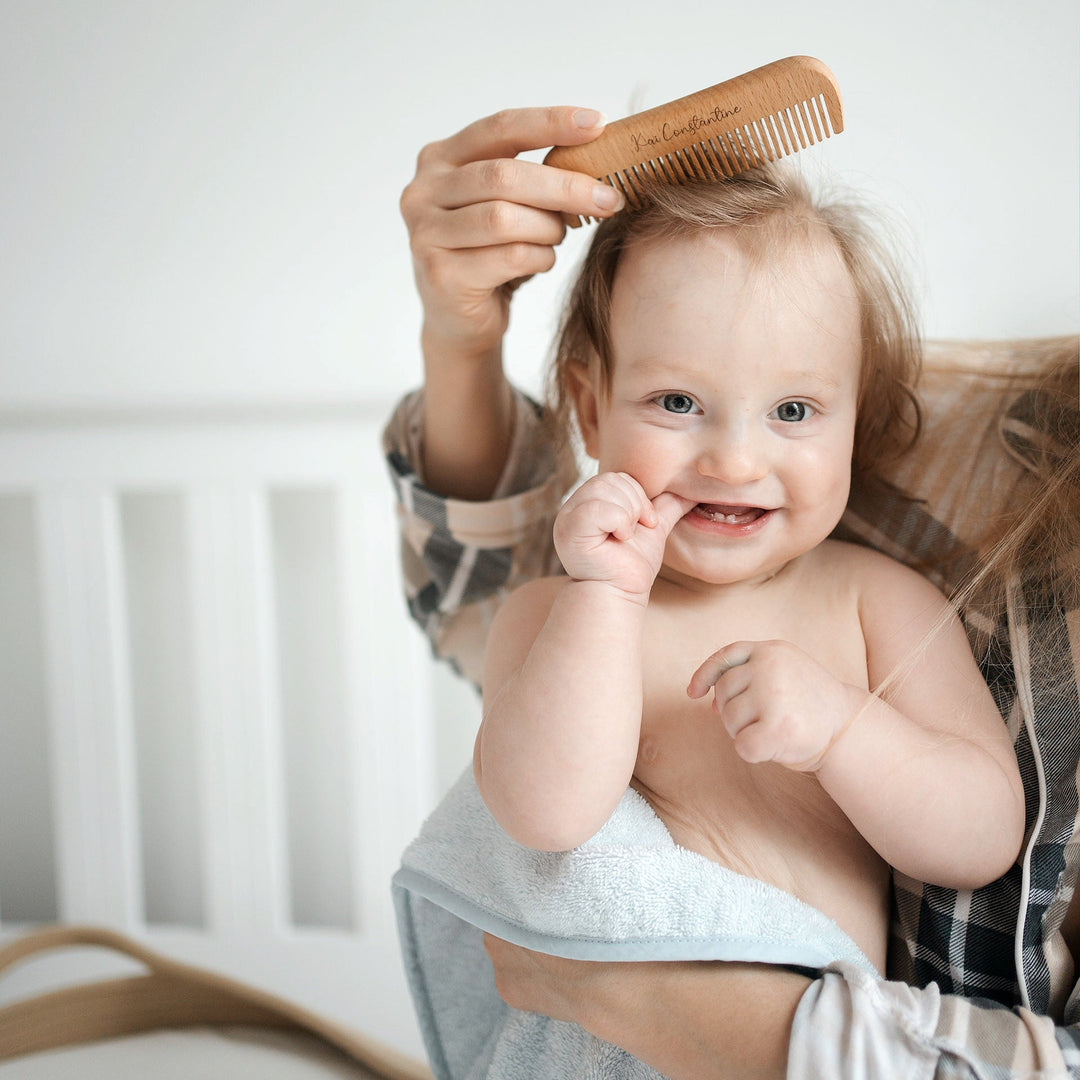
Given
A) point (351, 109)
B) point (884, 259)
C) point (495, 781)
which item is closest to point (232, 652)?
point (351, 109)

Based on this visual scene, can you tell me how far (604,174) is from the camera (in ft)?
2.09

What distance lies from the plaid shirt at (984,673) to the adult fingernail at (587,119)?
294 millimetres

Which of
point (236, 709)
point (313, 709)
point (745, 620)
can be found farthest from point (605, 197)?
point (313, 709)

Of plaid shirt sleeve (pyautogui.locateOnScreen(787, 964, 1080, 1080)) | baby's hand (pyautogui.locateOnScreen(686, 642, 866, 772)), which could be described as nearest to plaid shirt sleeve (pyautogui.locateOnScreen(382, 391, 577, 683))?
baby's hand (pyautogui.locateOnScreen(686, 642, 866, 772))

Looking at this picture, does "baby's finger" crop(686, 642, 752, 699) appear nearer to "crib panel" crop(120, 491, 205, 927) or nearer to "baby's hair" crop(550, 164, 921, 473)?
"baby's hair" crop(550, 164, 921, 473)

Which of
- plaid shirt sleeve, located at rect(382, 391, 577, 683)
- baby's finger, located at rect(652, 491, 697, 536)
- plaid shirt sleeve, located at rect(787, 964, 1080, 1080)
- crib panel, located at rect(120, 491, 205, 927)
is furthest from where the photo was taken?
crib panel, located at rect(120, 491, 205, 927)

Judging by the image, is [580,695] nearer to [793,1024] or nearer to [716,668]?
[716,668]

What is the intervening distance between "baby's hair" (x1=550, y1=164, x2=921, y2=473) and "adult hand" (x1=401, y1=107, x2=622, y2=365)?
0.12 ft

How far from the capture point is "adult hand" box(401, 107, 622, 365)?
0.63 meters

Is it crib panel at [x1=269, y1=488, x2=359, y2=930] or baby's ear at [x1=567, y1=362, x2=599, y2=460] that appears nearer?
baby's ear at [x1=567, y1=362, x2=599, y2=460]

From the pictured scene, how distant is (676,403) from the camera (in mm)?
615

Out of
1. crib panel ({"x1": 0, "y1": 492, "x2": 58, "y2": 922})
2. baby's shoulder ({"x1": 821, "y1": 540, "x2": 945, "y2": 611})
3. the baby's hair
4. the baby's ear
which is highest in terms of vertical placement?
the baby's hair

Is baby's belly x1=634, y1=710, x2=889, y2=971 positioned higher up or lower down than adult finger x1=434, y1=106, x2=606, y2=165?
lower down

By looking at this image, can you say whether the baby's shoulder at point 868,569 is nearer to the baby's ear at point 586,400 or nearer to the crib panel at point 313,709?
the baby's ear at point 586,400
